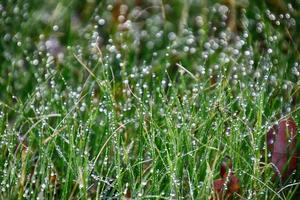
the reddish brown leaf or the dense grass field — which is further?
the reddish brown leaf

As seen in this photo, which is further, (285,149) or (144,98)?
(144,98)

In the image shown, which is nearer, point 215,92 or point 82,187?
point 82,187

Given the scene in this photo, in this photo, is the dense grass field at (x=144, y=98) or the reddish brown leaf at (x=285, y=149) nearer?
the dense grass field at (x=144, y=98)

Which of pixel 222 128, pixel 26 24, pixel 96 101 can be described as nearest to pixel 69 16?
pixel 26 24

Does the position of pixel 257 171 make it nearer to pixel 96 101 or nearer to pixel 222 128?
pixel 222 128
